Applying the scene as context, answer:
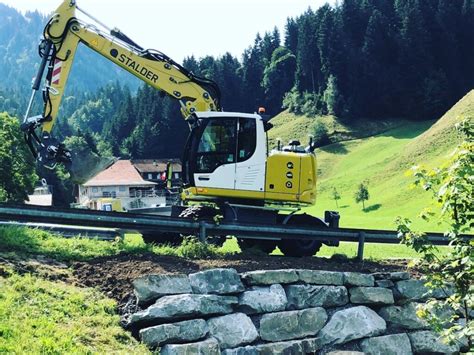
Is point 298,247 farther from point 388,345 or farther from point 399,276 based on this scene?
point 388,345

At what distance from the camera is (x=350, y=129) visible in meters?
91.3

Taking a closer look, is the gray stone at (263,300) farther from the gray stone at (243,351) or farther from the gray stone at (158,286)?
the gray stone at (158,286)

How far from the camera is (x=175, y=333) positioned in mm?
7613

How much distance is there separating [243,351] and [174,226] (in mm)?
2830

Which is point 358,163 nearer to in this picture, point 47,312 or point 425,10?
point 425,10

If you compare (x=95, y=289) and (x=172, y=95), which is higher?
(x=172, y=95)

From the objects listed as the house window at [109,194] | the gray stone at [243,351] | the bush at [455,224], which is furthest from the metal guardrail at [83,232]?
the house window at [109,194]

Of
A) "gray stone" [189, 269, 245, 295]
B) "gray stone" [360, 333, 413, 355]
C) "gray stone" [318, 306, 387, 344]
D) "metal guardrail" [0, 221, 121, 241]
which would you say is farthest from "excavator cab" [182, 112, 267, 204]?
"gray stone" [360, 333, 413, 355]

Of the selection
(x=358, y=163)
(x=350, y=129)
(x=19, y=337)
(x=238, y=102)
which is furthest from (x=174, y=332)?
(x=238, y=102)

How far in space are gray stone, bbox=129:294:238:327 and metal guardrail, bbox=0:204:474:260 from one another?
7.20 feet

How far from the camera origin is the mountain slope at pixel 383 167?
44125 millimetres

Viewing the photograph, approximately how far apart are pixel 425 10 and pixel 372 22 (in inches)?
362

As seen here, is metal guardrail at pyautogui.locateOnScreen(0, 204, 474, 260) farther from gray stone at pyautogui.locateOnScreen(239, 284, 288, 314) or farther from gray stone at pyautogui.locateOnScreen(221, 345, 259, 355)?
gray stone at pyautogui.locateOnScreen(221, 345, 259, 355)

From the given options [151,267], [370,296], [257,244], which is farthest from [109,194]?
[151,267]
